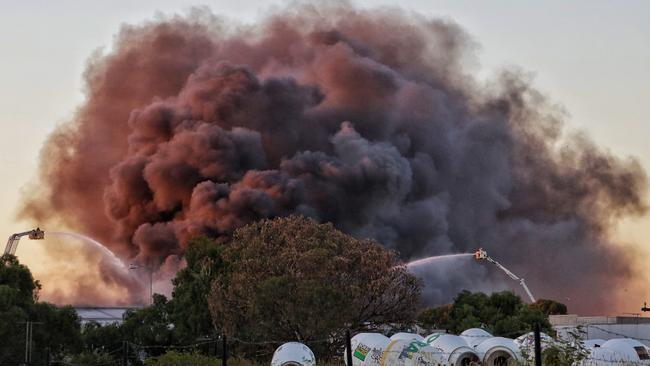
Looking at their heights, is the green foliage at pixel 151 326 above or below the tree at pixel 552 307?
below

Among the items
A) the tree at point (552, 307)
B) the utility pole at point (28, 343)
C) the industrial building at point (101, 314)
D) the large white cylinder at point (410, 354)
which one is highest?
the tree at point (552, 307)

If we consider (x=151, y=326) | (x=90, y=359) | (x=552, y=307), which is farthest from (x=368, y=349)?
(x=552, y=307)

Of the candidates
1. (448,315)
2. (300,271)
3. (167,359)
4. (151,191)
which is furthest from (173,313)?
(151,191)

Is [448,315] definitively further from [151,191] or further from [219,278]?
[151,191]

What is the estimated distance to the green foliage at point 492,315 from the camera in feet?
253

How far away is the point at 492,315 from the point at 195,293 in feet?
85.3

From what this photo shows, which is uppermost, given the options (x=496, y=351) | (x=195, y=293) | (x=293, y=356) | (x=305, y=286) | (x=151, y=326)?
(x=195, y=293)

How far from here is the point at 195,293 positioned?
70688 millimetres

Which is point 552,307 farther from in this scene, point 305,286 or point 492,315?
point 305,286

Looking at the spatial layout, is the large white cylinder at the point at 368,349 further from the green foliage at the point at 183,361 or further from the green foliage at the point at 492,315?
the green foliage at the point at 492,315

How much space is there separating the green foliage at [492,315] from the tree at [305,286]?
1041 cm

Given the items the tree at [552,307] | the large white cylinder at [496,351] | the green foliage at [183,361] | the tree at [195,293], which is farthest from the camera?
the tree at [552,307]

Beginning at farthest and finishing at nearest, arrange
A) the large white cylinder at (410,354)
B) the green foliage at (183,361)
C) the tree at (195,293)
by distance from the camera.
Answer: the tree at (195,293) < the green foliage at (183,361) < the large white cylinder at (410,354)

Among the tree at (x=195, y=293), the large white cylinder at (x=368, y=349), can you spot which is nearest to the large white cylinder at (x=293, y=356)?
the large white cylinder at (x=368, y=349)
